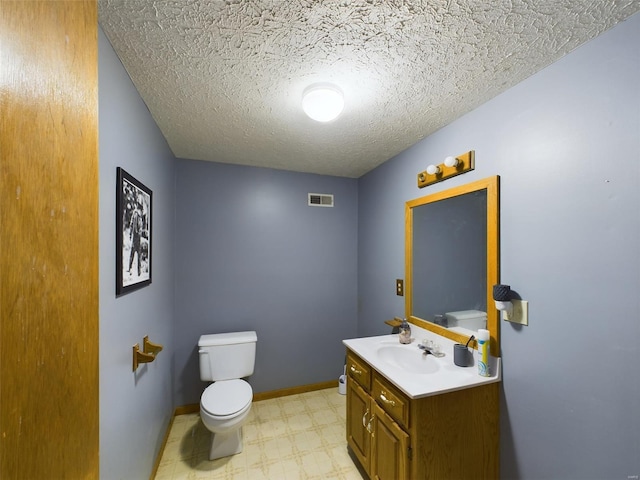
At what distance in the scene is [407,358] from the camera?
1.88 metres

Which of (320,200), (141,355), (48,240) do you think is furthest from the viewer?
(320,200)

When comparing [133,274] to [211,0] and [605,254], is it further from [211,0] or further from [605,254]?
[605,254]

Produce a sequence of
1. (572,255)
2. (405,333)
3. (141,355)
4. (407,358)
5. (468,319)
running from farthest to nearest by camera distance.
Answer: (405,333), (407,358), (468,319), (141,355), (572,255)

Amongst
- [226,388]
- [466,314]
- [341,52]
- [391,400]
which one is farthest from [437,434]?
[341,52]

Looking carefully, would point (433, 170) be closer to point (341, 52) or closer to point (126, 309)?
point (341, 52)

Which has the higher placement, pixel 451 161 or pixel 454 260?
pixel 451 161

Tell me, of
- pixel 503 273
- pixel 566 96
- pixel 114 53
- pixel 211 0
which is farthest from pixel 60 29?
pixel 503 273

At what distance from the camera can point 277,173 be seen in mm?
2822

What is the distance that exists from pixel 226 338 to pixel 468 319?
1.95m

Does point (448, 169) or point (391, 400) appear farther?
point (448, 169)

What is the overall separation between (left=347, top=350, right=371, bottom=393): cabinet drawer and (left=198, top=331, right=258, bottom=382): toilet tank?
0.96 m

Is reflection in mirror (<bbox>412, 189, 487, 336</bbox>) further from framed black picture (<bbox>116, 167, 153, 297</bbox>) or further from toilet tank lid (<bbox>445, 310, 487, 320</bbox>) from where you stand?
framed black picture (<bbox>116, 167, 153, 297</bbox>)

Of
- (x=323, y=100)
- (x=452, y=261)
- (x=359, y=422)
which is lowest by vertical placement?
(x=359, y=422)

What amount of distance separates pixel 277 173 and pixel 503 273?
2.17m
